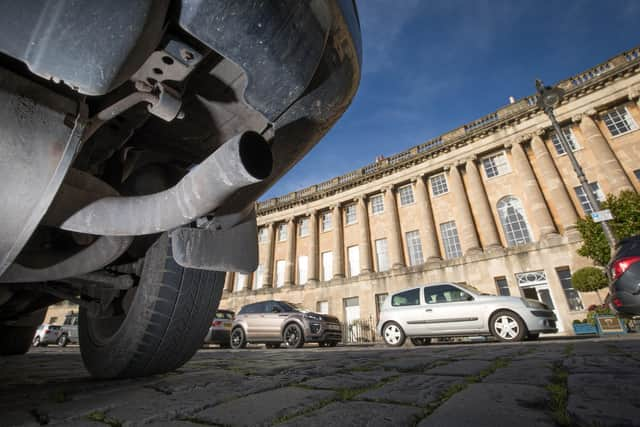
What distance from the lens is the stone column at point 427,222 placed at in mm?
18766

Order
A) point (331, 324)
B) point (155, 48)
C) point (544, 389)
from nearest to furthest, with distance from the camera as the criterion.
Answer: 1. point (155, 48)
2. point (544, 389)
3. point (331, 324)

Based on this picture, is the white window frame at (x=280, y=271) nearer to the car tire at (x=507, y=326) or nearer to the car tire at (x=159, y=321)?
the car tire at (x=507, y=326)

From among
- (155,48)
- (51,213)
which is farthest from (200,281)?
(155,48)

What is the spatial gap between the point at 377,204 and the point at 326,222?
463 cm

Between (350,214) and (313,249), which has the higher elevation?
(350,214)

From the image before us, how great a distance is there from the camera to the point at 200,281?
2178mm

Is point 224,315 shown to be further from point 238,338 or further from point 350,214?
point 350,214

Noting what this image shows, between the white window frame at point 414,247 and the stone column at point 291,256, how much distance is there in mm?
9312

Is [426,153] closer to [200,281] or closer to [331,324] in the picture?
[331,324]

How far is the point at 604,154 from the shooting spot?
15391mm

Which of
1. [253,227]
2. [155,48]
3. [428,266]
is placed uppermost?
[428,266]

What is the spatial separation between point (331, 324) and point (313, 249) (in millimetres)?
14182

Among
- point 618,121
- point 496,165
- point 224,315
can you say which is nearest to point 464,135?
point 496,165

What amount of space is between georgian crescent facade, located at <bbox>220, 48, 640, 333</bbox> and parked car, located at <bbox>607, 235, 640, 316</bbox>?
1154 cm
